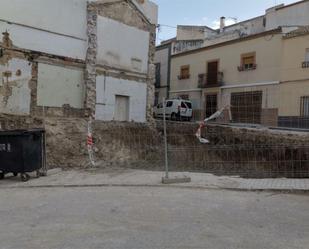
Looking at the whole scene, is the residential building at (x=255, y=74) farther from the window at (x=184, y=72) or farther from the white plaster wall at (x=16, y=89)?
the white plaster wall at (x=16, y=89)

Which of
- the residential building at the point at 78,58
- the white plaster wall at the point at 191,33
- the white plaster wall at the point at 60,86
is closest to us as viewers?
the residential building at the point at 78,58

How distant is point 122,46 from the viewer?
72.2 feet

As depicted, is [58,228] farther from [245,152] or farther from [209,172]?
[245,152]

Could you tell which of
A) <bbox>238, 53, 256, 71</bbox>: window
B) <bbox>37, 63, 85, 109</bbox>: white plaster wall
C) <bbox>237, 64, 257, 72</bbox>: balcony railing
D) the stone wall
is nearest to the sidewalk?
the stone wall

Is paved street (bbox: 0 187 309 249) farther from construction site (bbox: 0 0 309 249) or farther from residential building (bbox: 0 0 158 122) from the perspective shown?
residential building (bbox: 0 0 158 122)

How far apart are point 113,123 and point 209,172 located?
9.09 m

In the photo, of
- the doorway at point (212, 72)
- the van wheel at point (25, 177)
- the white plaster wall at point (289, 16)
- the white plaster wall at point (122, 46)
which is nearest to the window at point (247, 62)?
the doorway at point (212, 72)

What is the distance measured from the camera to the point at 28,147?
39.0 ft

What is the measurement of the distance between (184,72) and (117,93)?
18284mm

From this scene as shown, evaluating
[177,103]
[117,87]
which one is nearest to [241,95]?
[177,103]

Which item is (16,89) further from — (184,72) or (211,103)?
(184,72)

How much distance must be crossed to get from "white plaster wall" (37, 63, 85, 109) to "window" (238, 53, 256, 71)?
15.8 metres

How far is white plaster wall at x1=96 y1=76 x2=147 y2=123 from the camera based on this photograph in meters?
21.2

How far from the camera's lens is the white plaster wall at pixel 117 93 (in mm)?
21219
